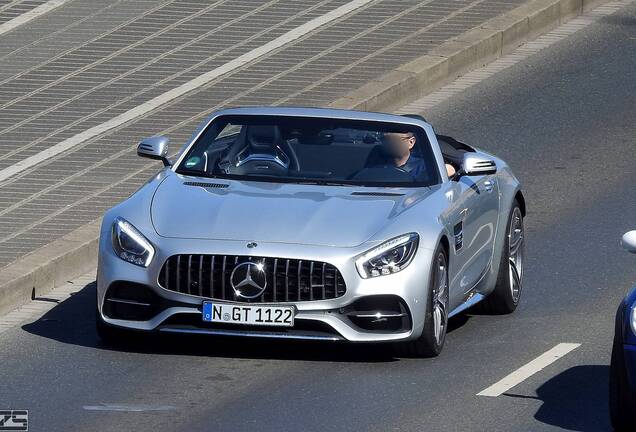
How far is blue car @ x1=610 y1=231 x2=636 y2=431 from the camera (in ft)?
26.5

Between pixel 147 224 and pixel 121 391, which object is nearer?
pixel 121 391

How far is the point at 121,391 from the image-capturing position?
9.36 m

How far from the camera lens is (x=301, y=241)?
390 inches

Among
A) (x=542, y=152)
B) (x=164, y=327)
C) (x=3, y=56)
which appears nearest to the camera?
(x=164, y=327)

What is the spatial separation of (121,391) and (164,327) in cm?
68

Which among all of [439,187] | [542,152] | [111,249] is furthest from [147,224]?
[542,152]

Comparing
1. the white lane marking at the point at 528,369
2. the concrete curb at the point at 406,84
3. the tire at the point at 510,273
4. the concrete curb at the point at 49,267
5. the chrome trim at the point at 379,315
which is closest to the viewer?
the white lane marking at the point at 528,369

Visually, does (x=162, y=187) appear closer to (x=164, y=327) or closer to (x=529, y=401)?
(x=164, y=327)

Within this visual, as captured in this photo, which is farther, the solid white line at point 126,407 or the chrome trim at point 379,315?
the chrome trim at point 379,315

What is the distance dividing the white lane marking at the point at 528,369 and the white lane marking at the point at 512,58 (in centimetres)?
745

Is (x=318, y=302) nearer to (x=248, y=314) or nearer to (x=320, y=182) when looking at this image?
(x=248, y=314)

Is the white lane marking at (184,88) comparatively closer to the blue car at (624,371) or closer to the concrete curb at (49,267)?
the concrete curb at (49,267)

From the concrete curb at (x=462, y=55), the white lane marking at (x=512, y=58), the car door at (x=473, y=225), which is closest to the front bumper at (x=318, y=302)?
the car door at (x=473, y=225)

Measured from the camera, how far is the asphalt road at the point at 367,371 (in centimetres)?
879
